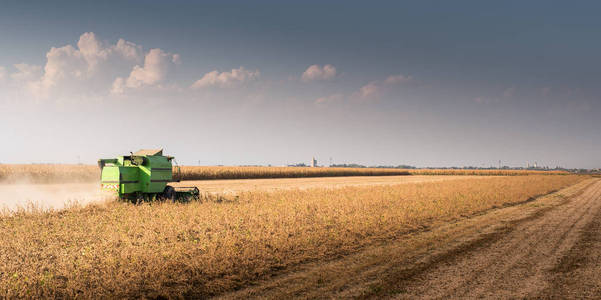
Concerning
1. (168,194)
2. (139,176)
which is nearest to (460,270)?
(168,194)

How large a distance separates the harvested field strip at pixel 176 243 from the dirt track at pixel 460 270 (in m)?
0.73

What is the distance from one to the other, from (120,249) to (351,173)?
216ft

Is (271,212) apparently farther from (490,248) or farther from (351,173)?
(351,173)

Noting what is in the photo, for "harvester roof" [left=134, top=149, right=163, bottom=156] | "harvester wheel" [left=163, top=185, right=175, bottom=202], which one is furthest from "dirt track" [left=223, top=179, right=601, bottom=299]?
"harvester roof" [left=134, top=149, right=163, bottom=156]

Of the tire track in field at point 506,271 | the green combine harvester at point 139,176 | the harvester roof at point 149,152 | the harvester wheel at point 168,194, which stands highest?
the harvester roof at point 149,152

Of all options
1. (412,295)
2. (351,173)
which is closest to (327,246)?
(412,295)

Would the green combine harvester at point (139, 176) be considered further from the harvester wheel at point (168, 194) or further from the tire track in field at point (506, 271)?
the tire track in field at point (506, 271)

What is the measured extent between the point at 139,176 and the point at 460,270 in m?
13.1

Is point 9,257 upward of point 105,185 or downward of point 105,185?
downward

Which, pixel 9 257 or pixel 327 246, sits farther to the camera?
pixel 327 246

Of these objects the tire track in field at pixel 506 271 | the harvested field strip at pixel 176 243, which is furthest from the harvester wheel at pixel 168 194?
the tire track in field at pixel 506 271

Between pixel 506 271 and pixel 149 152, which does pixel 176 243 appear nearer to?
pixel 506 271

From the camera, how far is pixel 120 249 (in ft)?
25.5

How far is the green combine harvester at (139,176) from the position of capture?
14269 mm
